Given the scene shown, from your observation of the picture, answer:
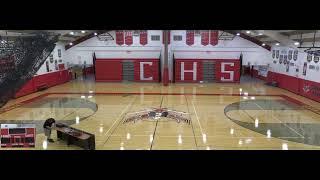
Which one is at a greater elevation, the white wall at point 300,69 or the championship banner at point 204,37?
the championship banner at point 204,37

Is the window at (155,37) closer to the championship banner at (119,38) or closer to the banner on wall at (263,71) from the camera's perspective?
the championship banner at (119,38)

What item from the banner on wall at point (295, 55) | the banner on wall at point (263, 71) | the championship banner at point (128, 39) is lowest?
→ the banner on wall at point (263, 71)

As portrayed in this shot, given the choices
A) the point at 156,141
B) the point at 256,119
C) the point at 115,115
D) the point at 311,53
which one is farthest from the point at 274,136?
the point at 311,53

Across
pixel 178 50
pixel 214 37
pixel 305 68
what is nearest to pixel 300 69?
pixel 305 68

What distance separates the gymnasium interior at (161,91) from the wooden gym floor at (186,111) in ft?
0.14

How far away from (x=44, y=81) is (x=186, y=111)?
11.7 metres

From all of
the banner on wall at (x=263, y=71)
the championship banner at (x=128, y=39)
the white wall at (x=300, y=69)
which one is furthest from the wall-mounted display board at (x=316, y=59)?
the championship banner at (x=128, y=39)

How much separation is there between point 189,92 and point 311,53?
25.2 feet

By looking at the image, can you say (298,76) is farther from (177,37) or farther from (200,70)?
(177,37)

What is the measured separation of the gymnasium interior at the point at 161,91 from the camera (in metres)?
8.77

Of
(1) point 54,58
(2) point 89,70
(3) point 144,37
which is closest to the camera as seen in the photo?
(1) point 54,58

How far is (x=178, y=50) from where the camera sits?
2350cm

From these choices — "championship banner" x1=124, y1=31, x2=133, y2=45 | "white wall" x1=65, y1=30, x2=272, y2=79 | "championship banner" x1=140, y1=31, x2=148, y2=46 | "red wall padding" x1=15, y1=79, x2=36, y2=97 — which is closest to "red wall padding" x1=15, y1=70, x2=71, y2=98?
"red wall padding" x1=15, y1=79, x2=36, y2=97

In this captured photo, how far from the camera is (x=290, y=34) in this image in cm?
1648
